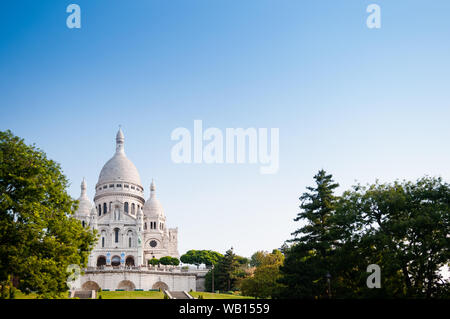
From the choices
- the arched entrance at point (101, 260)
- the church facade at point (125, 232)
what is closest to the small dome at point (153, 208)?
the church facade at point (125, 232)

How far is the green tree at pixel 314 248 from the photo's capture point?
36.8 meters

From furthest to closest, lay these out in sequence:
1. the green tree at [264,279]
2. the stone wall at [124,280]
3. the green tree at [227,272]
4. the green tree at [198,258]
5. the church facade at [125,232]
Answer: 1. the green tree at [198,258]
2. the green tree at [227,272]
3. the church facade at [125,232]
4. the stone wall at [124,280]
5. the green tree at [264,279]

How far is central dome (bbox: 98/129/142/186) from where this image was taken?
105m

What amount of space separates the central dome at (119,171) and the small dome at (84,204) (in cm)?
420

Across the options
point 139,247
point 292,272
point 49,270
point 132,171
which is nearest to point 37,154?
point 49,270

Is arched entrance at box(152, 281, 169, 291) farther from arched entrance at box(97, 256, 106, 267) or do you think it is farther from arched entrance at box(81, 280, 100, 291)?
arched entrance at box(97, 256, 106, 267)

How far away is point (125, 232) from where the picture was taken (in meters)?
92.1

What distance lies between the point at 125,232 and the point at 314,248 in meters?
60.4

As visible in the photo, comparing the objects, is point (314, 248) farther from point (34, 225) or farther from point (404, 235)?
point (34, 225)

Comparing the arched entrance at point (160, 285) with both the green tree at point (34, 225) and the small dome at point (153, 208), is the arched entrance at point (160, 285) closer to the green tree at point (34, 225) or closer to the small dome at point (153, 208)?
the small dome at point (153, 208)

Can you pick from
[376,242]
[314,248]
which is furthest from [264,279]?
[376,242]
